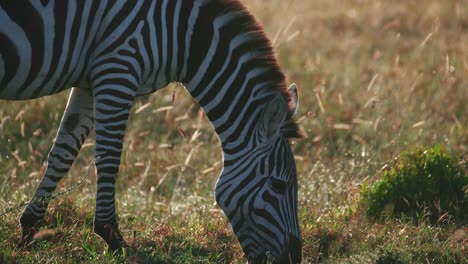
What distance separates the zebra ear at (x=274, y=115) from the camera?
6.09 metres

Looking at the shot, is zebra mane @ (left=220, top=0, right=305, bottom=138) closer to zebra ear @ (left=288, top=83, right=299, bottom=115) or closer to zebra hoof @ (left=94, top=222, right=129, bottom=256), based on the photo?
zebra ear @ (left=288, top=83, right=299, bottom=115)

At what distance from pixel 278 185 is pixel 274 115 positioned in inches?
20.3

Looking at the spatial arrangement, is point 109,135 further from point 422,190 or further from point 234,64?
point 422,190

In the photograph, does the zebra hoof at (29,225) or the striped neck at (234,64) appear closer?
the striped neck at (234,64)

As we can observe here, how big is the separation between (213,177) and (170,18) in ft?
9.37

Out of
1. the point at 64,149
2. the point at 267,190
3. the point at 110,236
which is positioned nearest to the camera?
the point at 267,190

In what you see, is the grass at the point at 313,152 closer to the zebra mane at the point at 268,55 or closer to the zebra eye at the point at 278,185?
the zebra eye at the point at 278,185

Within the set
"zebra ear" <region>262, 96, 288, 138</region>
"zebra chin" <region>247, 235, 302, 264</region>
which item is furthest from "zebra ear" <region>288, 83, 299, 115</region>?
"zebra chin" <region>247, 235, 302, 264</region>

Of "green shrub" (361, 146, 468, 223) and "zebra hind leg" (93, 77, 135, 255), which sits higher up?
"zebra hind leg" (93, 77, 135, 255)

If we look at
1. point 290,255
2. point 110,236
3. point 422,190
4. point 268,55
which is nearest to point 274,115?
point 268,55

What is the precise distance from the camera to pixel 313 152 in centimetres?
989

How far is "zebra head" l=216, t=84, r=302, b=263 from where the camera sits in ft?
20.2

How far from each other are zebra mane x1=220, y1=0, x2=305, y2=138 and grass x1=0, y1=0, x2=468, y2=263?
3.34 feet

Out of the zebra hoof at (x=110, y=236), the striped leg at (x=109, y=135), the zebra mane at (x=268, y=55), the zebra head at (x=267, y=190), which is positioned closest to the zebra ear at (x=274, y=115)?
the zebra head at (x=267, y=190)
